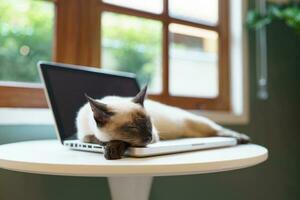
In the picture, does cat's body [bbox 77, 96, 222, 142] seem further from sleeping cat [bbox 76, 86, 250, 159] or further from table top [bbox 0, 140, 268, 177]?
table top [bbox 0, 140, 268, 177]

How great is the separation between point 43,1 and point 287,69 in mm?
1354

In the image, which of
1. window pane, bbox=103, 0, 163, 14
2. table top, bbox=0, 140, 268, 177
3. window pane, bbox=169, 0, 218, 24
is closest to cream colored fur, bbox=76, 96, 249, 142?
table top, bbox=0, 140, 268, 177

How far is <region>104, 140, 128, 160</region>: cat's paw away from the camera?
71cm

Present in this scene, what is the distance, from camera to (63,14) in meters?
1.33

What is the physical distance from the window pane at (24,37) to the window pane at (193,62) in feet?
2.09

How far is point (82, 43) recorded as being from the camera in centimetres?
135

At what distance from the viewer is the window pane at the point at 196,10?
67.3 inches

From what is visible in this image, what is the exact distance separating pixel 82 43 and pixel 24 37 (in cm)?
23

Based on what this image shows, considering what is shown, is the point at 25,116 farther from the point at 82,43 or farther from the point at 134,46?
the point at 134,46

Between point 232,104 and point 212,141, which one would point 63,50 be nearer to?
point 212,141

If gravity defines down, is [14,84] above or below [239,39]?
below

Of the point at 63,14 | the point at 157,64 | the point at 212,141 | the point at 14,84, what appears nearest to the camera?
the point at 212,141

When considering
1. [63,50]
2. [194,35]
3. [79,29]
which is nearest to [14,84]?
[63,50]

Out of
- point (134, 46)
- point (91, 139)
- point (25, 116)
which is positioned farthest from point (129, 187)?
point (134, 46)
